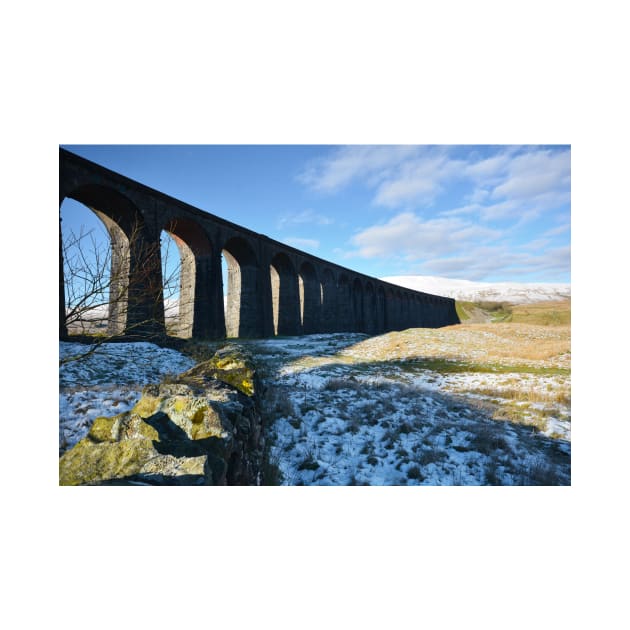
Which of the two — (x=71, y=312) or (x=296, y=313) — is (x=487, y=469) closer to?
(x=71, y=312)

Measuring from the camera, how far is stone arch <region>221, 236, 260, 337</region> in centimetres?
2141

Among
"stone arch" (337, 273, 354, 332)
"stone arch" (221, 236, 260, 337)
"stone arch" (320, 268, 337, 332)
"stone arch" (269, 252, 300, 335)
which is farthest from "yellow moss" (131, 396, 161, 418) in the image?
"stone arch" (337, 273, 354, 332)

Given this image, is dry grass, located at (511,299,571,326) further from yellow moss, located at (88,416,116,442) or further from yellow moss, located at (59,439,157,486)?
yellow moss, located at (88,416,116,442)

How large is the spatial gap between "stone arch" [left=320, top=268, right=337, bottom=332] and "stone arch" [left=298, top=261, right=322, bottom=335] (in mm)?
1051

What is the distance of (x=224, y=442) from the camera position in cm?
303

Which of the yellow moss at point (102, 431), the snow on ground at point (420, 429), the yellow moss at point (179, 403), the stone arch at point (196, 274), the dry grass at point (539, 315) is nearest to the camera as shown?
the yellow moss at point (102, 431)

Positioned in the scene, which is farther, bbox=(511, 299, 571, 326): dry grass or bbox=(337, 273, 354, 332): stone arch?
bbox=(337, 273, 354, 332): stone arch

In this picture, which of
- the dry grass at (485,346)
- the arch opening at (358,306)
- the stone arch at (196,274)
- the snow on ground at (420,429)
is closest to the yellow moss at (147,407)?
the snow on ground at (420,429)

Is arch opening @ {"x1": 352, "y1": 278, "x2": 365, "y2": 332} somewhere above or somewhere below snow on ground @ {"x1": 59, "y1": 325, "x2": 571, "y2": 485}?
above

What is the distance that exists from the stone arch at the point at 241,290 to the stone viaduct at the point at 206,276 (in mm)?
71

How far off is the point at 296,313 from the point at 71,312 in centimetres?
2279

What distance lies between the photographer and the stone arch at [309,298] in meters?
28.7

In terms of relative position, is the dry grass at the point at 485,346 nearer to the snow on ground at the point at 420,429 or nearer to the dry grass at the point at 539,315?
the dry grass at the point at 539,315

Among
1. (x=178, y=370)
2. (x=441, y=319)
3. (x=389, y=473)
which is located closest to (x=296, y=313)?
(x=178, y=370)
